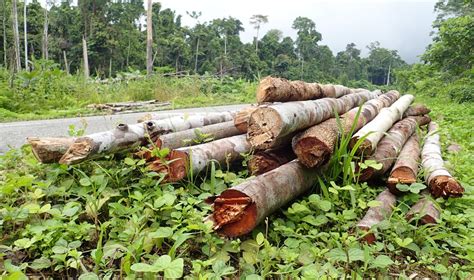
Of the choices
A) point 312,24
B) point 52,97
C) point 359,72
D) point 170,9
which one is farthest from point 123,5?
point 359,72

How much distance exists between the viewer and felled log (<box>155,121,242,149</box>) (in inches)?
118

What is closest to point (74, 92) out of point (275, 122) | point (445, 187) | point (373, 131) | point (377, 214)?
point (275, 122)

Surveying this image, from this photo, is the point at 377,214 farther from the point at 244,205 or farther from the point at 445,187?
the point at 244,205

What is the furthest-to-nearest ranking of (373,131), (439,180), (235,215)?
1. (373,131)
2. (439,180)
3. (235,215)

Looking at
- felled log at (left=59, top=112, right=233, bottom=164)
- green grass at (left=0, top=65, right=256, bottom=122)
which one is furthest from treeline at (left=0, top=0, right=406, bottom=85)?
felled log at (left=59, top=112, right=233, bottom=164)

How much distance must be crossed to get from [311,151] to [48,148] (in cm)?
192

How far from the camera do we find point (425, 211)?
248 centimetres

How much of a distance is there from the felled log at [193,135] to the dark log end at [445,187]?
1.82 metres

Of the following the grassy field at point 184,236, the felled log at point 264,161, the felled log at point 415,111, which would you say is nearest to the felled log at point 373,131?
the grassy field at point 184,236

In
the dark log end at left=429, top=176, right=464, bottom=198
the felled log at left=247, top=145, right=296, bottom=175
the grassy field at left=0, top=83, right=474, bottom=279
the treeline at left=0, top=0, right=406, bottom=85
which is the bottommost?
the grassy field at left=0, top=83, right=474, bottom=279

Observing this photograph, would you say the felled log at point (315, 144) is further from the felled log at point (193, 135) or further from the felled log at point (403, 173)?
the felled log at point (193, 135)

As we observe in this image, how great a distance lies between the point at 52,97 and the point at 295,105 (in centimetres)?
781

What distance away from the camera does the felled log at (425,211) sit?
7.92 feet

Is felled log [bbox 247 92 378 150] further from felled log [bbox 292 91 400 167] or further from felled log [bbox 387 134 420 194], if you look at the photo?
felled log [bbox 387 134 420 194]
